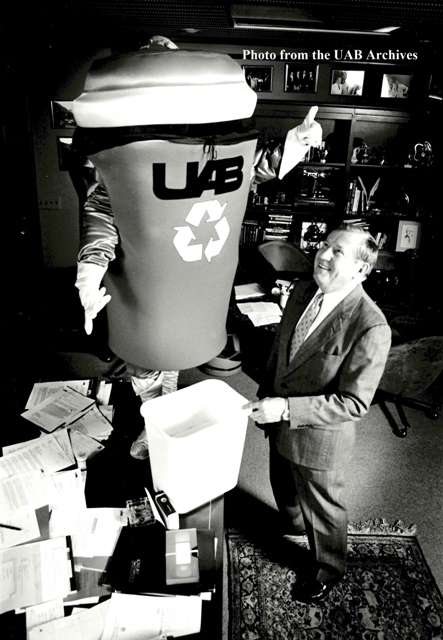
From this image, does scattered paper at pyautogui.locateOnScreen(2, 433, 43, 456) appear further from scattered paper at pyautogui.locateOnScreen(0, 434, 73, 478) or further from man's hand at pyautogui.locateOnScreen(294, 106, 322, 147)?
man's hand at pyautogui.locateOnScreen(294, 106, 322, 147)

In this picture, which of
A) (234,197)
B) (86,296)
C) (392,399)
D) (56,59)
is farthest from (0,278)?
(56,59)

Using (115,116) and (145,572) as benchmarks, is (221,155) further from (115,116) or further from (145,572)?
(145,572)

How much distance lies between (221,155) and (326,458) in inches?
44.7

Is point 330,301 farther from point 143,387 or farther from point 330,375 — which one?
point 143,387

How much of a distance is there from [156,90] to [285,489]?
1790mm

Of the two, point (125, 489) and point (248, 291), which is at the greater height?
point (125, 489)

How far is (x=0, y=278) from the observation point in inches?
94.4

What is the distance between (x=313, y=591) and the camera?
2121 mm

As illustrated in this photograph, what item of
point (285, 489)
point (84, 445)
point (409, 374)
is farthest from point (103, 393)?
point (409, 374)

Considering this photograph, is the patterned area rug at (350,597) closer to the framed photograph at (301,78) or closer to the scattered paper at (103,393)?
the scattered paper at (103,393)

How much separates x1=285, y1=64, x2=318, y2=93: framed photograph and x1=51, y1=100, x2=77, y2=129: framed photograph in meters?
1.81

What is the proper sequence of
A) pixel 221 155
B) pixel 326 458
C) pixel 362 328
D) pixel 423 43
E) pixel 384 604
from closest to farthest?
1. pixel 221 155
2. pixel 362 328
3. pixel 326 458
4. pixel 384 604
5. pixel 423 43

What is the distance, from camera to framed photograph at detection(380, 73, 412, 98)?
414cm

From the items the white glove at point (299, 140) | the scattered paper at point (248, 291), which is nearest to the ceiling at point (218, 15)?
the white glove at point (299, 140)
